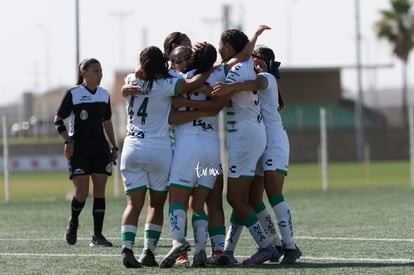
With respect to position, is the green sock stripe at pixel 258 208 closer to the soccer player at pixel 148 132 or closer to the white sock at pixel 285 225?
the white sock at pixel 285 225

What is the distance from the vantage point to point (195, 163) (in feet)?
33.4

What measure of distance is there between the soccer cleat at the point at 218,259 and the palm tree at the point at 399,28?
60530 millimetres

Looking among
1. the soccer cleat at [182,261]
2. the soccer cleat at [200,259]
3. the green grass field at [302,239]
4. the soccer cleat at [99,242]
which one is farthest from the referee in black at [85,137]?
the soccer cleat at [200,259]

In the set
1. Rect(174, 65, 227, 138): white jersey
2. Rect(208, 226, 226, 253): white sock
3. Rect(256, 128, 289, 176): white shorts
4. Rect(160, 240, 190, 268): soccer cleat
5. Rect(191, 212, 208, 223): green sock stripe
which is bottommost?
Rect(160, 240, 190, 268): soccer cleat

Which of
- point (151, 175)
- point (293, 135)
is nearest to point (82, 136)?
point (151, 175)

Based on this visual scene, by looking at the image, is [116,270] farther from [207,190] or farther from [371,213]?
[371,213]

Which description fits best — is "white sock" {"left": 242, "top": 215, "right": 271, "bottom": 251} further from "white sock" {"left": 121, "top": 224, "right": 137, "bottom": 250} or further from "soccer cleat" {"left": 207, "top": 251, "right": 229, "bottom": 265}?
"white sock" {"left": 121, "top": 224, "right": 137, "bottom": 250}

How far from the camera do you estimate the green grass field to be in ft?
32.9

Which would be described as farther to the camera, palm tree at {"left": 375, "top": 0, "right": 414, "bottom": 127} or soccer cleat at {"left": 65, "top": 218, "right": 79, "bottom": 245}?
palm tree at {"left": 375, "top": 0, "right": 414, "bottom": 127}

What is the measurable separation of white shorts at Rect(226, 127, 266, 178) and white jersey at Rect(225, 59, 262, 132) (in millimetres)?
70

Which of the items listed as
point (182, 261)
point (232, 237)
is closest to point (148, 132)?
point (182, 261)

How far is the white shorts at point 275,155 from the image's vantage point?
1055cm

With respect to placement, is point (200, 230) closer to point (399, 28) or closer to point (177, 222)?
point (177, 222)

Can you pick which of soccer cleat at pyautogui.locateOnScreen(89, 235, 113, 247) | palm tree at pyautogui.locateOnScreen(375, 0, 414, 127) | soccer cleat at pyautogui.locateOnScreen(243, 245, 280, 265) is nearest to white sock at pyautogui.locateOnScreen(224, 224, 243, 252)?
soccer cleat at pyautogui.locateOnScreen(243, 245, 280, 265)
